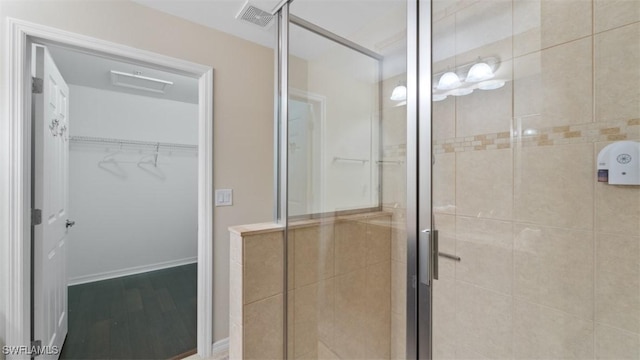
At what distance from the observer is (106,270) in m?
3.32

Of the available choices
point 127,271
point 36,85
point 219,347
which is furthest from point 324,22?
point 127,271

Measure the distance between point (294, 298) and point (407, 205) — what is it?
83cm

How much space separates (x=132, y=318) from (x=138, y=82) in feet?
8.01

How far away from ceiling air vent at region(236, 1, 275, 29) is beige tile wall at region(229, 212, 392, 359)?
4.35ft

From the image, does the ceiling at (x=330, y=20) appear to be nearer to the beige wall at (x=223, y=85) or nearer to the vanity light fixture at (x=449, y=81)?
the beige wall at (x=223, y=85)

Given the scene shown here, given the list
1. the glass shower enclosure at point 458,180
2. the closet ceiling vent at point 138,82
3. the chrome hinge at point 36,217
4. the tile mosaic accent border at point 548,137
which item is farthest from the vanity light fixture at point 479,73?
the closet ceiling vent at point 138,82

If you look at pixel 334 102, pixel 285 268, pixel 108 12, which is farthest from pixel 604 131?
pixel 108 12

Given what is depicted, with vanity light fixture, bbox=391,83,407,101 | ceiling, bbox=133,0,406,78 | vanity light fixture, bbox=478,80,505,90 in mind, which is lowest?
vanity light fixture, bbox=391,83,407,101

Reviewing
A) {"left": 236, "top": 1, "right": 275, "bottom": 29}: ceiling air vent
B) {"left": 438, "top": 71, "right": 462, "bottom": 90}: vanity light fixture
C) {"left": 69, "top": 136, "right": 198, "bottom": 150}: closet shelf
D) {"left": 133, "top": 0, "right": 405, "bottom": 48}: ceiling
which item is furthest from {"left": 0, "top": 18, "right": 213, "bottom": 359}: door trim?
{"left": 69, "top": 136, "right": 198, "bottom": 150}: closet shelf

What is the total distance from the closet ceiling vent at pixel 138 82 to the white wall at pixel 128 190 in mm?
457

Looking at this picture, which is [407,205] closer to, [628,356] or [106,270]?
[628,356]

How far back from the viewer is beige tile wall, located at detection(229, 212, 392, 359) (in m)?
1.41

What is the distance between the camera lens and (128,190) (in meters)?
3.49

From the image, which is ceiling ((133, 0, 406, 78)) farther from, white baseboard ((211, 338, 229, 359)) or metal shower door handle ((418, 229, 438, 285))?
white baseboard ((211, 338, 229, 359))
